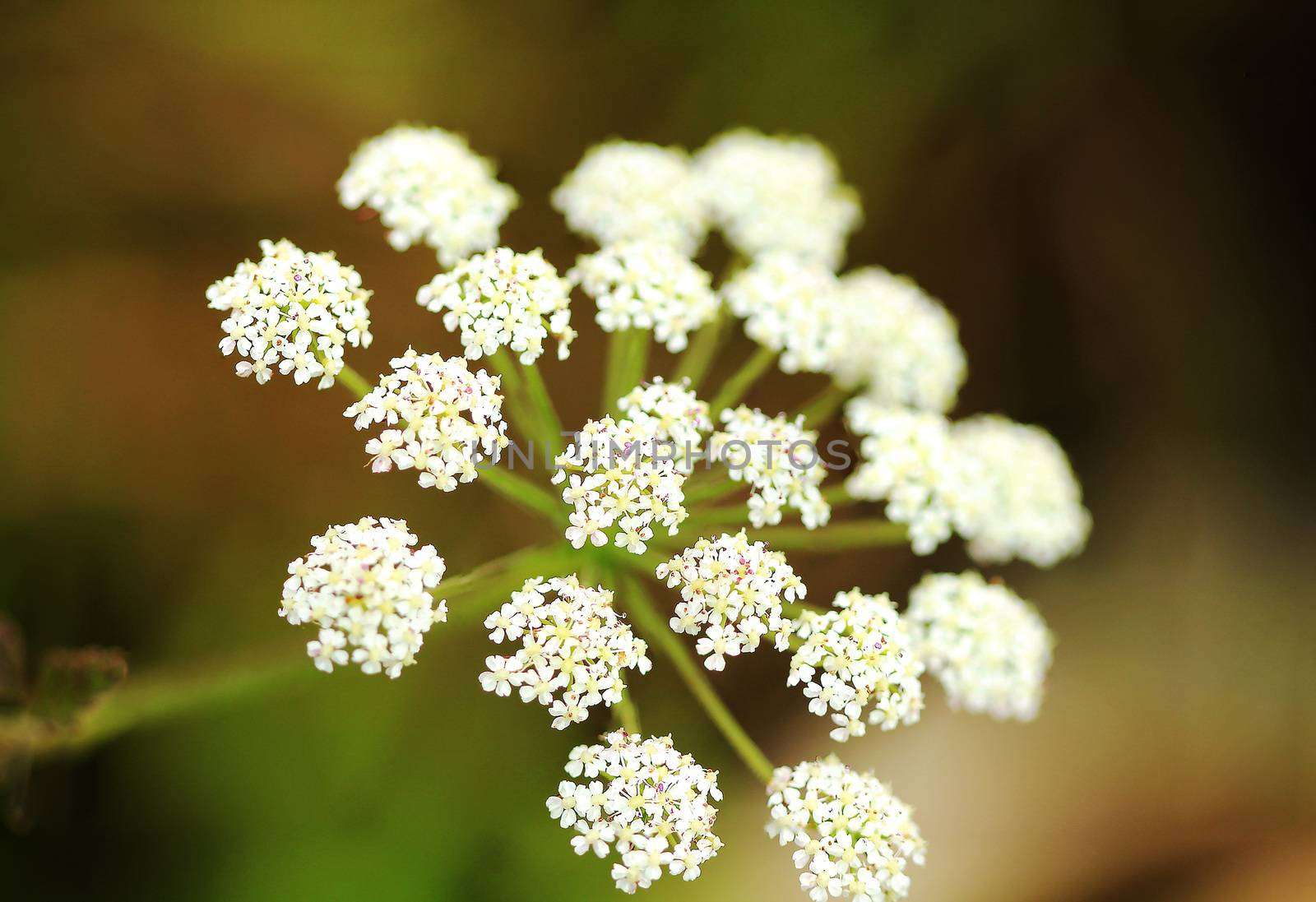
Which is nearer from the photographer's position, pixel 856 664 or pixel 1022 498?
pixel 856 664

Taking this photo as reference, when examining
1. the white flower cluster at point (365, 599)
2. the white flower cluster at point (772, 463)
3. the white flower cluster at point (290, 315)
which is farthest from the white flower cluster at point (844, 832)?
the white flower cluster at point (290, 315)

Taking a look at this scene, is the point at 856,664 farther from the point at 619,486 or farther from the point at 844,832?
the point at 619,486

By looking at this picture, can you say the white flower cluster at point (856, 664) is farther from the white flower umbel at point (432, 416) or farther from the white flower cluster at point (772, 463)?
the white flower umbel at point (432, 416)

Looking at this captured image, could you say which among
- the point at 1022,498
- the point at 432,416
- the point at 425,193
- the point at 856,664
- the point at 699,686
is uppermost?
the point at 425,193

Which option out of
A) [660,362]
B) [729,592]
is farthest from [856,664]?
[660,362]

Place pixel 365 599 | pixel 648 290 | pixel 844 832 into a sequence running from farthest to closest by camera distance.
Answer: pixel 648 290, pixel 844 832, pixel 365 599

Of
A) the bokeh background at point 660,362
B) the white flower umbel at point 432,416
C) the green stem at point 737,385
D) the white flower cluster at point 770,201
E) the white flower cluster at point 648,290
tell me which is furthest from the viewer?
the white flower cluster at point 770,201

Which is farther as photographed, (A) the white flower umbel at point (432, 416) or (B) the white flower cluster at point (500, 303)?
(B) the white flower cluster at point (500, 303)
